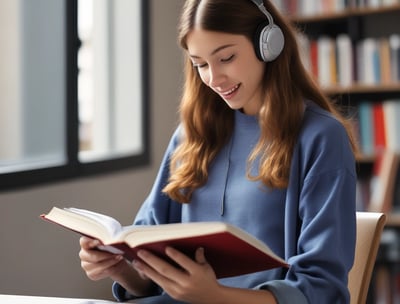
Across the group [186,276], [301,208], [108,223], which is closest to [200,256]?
[186,276]

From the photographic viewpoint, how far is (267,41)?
140 cm

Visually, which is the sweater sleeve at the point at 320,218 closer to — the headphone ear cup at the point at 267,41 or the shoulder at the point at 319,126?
the shoulder at the point at 319,126

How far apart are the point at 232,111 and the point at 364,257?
0.43m

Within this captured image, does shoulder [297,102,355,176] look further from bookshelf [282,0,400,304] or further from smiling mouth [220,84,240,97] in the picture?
bookshelf [282,0,400,304]

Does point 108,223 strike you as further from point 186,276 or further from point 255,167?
point 255,167

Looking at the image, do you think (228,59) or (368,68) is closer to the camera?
(228,59)

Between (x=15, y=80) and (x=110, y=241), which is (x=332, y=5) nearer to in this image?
(x=15, y=80)

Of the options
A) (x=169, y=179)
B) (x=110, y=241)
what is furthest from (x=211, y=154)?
(x=110, y=241)

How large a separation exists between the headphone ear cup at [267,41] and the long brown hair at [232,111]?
0.02 metres

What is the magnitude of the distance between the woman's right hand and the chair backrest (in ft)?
1.52

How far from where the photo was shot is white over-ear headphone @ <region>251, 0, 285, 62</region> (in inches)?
55.2

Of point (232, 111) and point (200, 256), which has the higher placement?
point (232, 111)

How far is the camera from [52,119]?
9.46 ft

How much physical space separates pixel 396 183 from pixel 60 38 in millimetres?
1697
